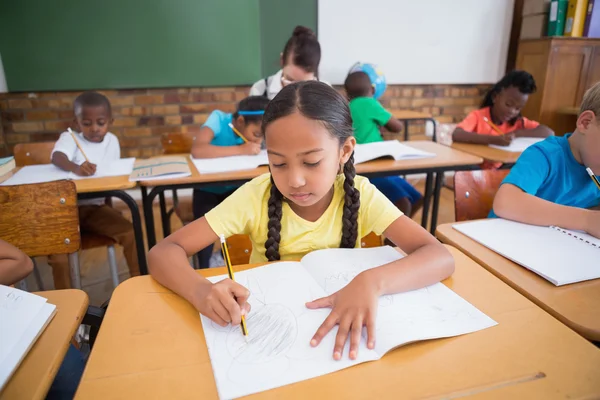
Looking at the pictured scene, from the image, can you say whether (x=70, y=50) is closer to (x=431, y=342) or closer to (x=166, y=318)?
(x=166, y=318)

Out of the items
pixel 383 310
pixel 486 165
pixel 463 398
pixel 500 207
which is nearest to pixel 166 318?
pixel 383 310

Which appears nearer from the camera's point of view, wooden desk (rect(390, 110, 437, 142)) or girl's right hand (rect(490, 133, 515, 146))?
girl's right hand (rect(490, 133, 515, 146))

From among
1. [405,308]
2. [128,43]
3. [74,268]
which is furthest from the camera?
[128,43]

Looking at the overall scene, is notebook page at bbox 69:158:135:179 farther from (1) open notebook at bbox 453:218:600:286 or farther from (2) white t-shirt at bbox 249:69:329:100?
(1) open notebook at bbox 453:218:600:286

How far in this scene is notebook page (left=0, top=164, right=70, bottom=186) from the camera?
5.58 feet

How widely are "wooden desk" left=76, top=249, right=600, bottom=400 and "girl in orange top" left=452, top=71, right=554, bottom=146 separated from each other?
6.20 feet

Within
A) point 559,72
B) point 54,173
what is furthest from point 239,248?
point 559,72

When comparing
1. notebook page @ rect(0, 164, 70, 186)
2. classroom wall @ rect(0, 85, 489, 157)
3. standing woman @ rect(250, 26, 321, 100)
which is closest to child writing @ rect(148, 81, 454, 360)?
notebook page @ rect(0, 164, 70, 186)

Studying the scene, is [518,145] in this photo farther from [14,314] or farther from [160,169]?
[14,314]

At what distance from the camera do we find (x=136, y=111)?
318cm

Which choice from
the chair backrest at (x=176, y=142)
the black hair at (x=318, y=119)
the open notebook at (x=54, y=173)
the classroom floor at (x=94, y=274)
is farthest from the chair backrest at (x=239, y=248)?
the chair backrest at (x=176, y=142)

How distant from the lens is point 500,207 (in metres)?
1.14

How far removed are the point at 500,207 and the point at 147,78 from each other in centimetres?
286

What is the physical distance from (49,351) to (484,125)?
2.60 m
